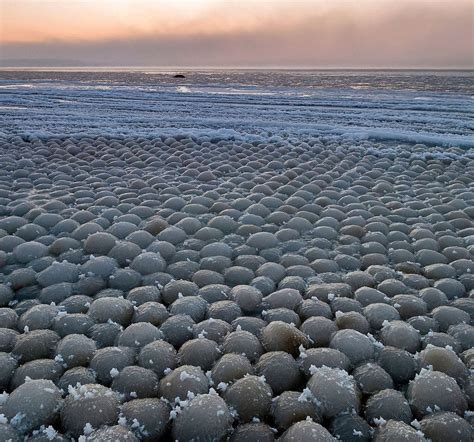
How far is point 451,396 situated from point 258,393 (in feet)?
2.31

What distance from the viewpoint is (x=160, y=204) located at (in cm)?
397

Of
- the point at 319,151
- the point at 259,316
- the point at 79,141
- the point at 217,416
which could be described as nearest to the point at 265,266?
A: the point at 259,316

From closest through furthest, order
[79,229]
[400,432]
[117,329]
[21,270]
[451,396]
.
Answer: [400,432] → [451,396] → [117,329] → [21,270] → [79,229]

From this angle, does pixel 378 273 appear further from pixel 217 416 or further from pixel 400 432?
pixel 217 416

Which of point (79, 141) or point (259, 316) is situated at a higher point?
point (79, 141)

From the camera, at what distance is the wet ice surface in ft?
5.41

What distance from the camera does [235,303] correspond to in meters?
2.38

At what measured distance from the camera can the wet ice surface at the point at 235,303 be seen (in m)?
1.65

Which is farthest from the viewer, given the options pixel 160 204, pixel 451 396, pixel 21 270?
pixel 160 204

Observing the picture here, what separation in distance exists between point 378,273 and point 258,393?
4.31 feet

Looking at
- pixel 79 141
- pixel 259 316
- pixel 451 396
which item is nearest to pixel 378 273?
pixel 259 316

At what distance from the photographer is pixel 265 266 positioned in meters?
2.80

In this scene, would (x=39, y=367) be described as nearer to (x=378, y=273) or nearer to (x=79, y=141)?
(x=378, y=273)

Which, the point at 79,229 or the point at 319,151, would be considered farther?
the point at 319,151
